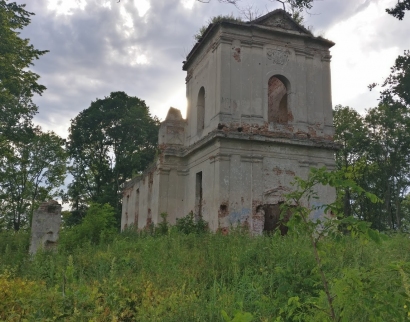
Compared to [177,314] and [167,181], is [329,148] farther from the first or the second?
[177,314]

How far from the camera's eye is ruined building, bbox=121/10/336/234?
12.2 meters

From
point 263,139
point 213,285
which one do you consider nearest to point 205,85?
point 263,139

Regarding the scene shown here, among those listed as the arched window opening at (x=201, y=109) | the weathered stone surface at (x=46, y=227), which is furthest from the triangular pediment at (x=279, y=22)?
the weathered stone surface at (x=46, y=227)

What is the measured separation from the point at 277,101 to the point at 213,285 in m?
11.6

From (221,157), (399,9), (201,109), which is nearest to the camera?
(399,9)

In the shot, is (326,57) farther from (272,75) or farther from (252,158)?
(252,158)

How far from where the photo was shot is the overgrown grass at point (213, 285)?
252cm

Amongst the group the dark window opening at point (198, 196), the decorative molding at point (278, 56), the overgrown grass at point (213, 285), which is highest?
the decorative molding at point (278, 56)

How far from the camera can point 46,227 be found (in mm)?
8961

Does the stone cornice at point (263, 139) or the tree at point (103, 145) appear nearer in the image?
the stone cornice at point (263, 139)

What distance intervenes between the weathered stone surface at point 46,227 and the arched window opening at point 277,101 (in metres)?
9.17

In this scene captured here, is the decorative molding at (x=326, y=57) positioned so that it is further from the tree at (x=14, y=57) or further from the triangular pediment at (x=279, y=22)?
the tree at (x=14, y=57)

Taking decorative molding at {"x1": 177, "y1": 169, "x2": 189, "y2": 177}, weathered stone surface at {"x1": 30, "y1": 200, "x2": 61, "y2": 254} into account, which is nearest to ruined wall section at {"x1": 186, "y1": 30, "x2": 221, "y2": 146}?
decorative molding at {"x1": 177, "y1": 169, "x2": 189, "y2": 177}

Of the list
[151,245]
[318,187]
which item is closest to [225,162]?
[318,187]
